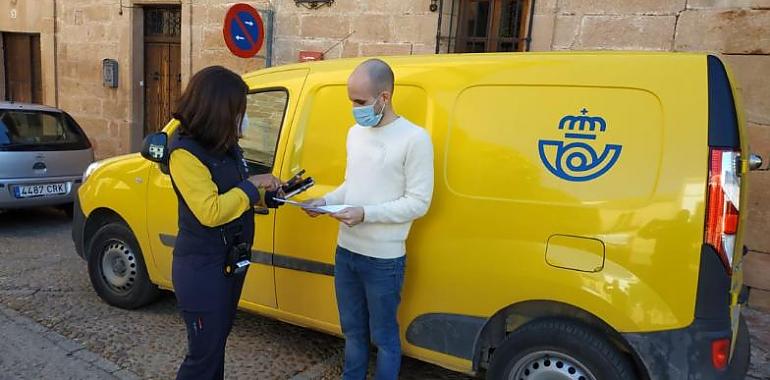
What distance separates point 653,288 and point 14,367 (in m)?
3.39

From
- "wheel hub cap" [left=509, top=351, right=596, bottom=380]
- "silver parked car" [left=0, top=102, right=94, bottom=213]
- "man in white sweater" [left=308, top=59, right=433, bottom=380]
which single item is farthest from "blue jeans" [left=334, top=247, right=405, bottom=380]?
"silver parked car" [left=0, top=102, right=94, bottom=213]

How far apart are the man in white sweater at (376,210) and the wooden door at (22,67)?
11.7 m

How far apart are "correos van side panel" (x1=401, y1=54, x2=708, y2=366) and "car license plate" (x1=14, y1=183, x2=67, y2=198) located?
518 cm

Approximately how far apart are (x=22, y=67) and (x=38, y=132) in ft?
23.4

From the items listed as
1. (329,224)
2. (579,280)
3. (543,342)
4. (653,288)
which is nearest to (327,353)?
(329,224)

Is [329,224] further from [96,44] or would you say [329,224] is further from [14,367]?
[96,44]

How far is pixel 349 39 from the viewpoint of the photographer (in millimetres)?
7188

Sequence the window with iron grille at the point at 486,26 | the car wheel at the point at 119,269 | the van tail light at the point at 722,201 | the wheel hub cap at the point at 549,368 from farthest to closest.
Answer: the window with iron grille at the point at 486,26 → the car wheel at the point at 119,269 → the wheel hub cap at the point at 549,368 → the van tail light at the point at 722,201

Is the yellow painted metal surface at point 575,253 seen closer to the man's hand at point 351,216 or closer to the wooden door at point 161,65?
the man's hand at point 351,216

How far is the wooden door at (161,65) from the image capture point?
9.73 metres

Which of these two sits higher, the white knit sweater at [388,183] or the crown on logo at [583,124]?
the crown on logo at [583,124]

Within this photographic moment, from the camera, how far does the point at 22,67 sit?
40.3 ft

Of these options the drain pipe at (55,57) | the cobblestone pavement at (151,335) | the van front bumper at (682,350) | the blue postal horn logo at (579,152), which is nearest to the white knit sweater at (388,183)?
the blue postal horn logo at (579,152)

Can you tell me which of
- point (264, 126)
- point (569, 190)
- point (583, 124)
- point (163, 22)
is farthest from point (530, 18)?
point (163, 22)
